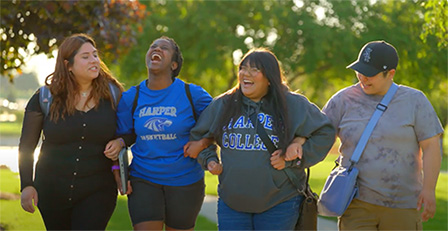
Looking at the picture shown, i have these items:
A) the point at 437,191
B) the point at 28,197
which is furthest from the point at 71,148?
the point at 437,191

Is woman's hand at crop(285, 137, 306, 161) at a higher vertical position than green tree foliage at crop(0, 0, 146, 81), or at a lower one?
lower

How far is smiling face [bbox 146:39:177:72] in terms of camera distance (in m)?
5.16

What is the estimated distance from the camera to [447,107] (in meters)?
34.2

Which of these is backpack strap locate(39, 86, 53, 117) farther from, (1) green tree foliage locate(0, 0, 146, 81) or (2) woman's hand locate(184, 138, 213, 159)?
(1) green tree foliage locate(0, 0, 146, 81)

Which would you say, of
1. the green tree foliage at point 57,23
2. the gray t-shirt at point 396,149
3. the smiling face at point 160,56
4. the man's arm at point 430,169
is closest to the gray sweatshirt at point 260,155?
the gray t-shirt at point 396,149

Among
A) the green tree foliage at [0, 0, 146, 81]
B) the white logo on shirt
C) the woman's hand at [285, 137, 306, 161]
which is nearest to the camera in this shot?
the woman's hand at [285, 137, 306, 161]

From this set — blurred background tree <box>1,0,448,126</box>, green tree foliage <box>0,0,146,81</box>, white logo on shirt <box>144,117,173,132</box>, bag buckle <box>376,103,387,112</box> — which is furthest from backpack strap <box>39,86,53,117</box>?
blurred background tree <box>1,0,448,126</box>

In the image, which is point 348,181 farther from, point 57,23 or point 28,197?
point 57,23

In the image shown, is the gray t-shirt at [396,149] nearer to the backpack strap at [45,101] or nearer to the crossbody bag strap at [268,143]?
the crossbody bag strap at [268,143]

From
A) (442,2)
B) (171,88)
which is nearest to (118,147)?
(171,88)

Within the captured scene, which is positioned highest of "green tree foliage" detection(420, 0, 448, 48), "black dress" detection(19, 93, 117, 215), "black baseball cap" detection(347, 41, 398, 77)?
"green tree foliage" detection(420, 0, 448, 48)

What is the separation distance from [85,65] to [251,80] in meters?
1.24

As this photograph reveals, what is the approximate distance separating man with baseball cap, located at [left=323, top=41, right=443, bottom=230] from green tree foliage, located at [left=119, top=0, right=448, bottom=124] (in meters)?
16.5

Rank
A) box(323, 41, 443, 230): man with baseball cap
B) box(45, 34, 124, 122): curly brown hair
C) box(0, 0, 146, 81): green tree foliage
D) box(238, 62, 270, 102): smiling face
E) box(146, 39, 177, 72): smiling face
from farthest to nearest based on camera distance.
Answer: box(0, 0, 146, 81): green tree foliage < box(146, 39, 177, 72): smiling face < box(45, 34, 124, 122): curly brown hair < box(323, 41, 443, 230): man with baseball cap < box(238, 62, 270, 102): smiling face
